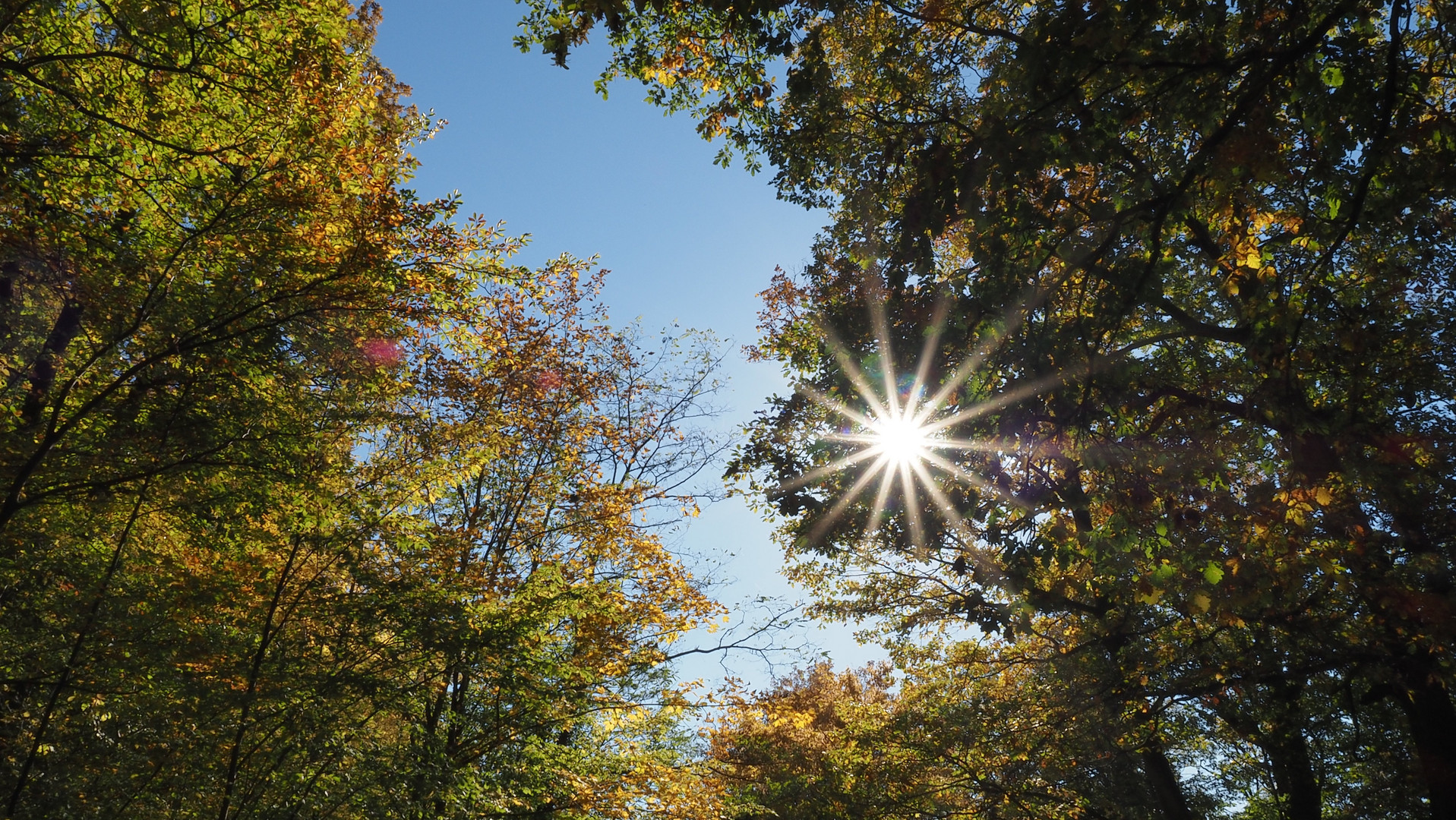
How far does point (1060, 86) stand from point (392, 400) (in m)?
6.99

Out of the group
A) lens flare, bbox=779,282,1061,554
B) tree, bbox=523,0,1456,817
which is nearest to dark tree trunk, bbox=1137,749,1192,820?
tree, bbox=523,0,1456,817

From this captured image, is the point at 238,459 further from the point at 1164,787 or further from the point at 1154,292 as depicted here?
the point at 1164,787

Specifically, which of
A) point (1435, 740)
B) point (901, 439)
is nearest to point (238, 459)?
point (901, 439)

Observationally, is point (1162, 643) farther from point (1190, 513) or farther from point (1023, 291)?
point (1023, 291)

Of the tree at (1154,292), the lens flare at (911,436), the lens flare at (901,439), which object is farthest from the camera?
the lens flare at (901,439)

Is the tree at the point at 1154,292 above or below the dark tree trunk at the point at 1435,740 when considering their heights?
above

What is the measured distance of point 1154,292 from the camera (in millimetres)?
4516

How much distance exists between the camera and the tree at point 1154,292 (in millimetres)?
4215

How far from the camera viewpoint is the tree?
4215mm

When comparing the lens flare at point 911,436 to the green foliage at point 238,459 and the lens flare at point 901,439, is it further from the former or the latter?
the green foliage at point 238,459

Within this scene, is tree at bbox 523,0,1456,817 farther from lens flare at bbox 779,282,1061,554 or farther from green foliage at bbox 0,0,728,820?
green foliage at bbox 0,0,728,820

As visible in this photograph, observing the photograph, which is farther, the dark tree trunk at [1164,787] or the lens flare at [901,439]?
the dark tree trunk at [1164,787]

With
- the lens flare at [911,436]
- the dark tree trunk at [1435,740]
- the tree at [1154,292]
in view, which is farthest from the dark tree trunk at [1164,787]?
the lens flare at [911,436]

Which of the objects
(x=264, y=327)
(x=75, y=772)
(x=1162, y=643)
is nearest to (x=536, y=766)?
(x=75, y=772)
